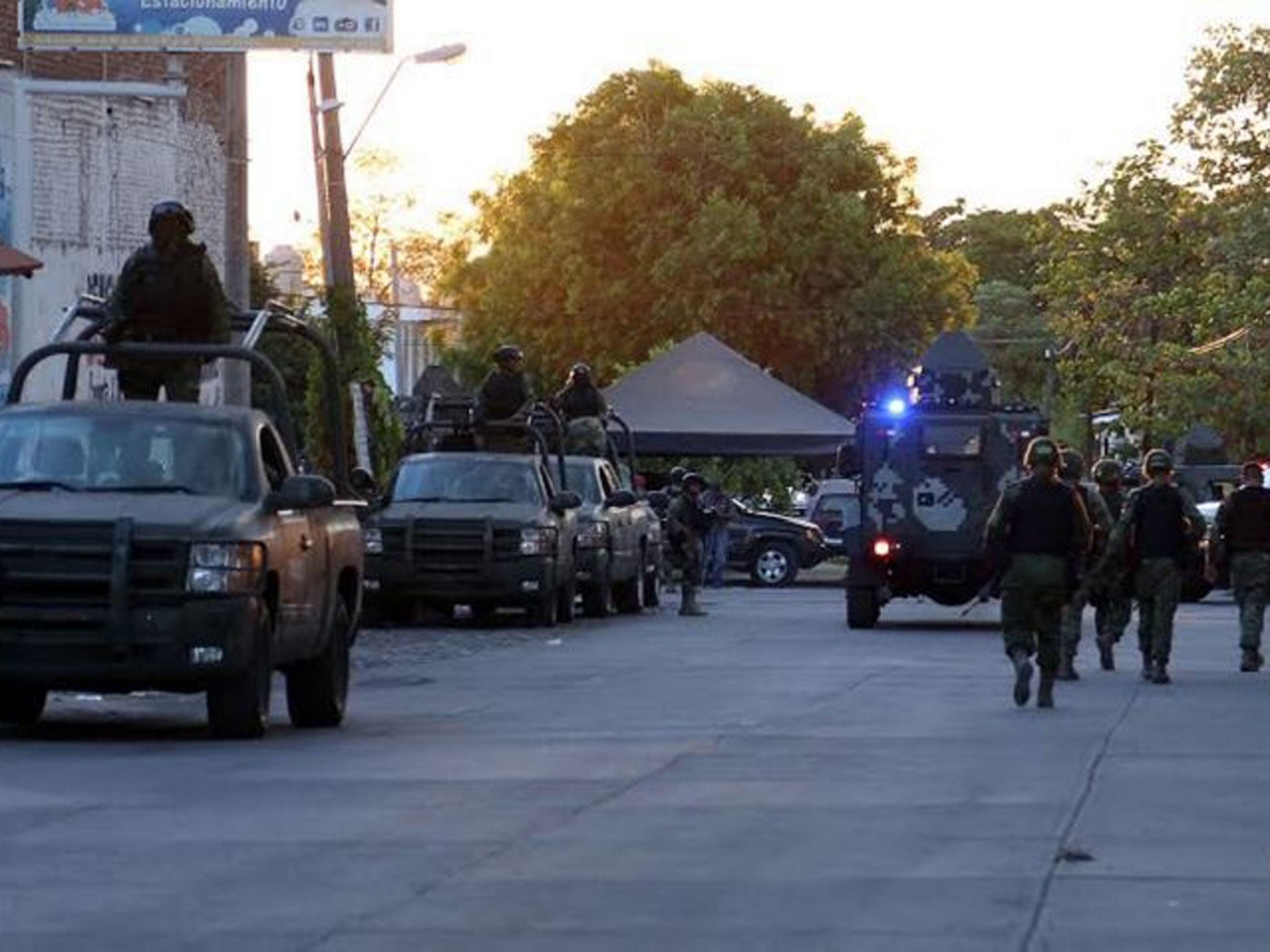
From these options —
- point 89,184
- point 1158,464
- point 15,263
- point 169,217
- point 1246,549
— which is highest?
point 89,184

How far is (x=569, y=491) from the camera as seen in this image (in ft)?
119

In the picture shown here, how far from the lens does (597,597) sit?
3791 centimetres

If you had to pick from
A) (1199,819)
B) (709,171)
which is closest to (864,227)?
(709,171)

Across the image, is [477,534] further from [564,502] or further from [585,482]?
[585,482]

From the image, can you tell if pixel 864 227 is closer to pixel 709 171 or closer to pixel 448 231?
pixel 709 171

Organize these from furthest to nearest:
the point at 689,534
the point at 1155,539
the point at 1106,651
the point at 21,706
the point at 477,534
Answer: the point at 689,534, the point at 477,534, the point at 1106,651, the point at 1155,539, the point at 21,706

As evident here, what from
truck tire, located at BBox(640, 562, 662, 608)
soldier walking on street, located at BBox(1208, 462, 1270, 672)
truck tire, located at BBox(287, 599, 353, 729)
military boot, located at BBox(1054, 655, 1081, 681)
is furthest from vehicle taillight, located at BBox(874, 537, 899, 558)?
truck tire, located at BBox(287, 599, 353, 729)

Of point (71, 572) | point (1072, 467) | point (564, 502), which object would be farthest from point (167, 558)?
point (564, 502)

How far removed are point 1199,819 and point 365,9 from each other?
24.8m

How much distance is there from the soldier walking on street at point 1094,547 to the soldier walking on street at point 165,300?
22.7 ft

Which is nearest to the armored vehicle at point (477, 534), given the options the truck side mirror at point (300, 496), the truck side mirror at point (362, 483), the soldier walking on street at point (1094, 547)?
the truck side mirror at point (362, 483)

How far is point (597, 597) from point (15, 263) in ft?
33.9

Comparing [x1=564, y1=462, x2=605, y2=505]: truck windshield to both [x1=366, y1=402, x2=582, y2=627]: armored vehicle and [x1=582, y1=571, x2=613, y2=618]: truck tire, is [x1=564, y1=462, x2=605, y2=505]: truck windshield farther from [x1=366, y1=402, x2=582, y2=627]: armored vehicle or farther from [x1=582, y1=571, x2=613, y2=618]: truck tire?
[x1=366, y1=402, x2=582, y2=627]: armored vehicle

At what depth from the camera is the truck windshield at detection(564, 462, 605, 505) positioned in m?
37.9
